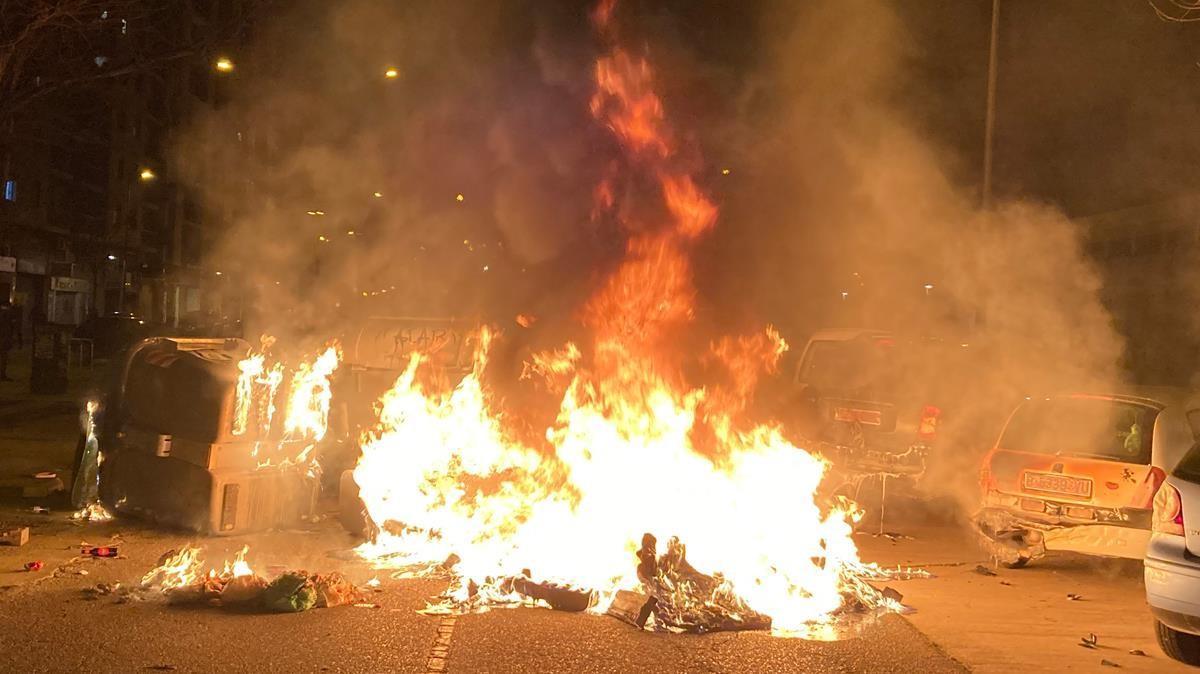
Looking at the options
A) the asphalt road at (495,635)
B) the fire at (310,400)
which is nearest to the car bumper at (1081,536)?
the asphalt road at (495,635)

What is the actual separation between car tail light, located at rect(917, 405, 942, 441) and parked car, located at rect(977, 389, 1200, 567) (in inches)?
79.8

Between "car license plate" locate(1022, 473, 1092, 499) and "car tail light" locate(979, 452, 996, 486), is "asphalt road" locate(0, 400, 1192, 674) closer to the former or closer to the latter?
"car license plate" locate(1022, 473, 1092, 499)

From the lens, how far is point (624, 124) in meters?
10.7

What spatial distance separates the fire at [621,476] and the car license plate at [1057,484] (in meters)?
1.50

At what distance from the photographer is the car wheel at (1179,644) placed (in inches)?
211

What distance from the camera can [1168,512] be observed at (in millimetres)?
5316

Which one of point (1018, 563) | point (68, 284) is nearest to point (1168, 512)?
point (1018, 563)

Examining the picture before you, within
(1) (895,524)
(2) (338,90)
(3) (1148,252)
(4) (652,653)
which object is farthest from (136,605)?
(3) (1148,252)

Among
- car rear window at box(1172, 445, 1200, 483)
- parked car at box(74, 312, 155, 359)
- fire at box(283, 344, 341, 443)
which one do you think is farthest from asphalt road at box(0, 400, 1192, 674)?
parked car at box(74, 312, 155, 359)

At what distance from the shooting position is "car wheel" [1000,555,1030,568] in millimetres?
7704

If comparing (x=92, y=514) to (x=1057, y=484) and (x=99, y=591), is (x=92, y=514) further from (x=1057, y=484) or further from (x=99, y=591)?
(x=1057, y=484)

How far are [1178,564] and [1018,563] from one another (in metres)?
2.76

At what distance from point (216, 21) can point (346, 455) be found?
22.1 feet

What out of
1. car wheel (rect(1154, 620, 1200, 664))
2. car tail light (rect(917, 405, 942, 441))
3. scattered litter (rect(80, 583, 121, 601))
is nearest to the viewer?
car wheel (rect(1154, 620, 1200, 664))
